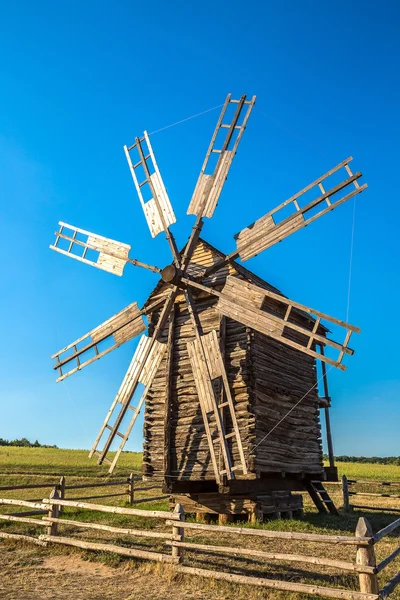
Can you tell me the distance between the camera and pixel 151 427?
1552cm

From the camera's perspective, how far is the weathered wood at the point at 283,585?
653 cm

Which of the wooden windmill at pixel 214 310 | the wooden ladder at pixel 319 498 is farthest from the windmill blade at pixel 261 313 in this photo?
the wooden ladder at pixel 319 498

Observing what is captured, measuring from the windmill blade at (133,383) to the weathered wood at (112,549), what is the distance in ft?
10.1

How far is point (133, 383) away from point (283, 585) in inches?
296

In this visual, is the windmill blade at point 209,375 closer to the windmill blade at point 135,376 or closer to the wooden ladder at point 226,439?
the wooden ladder at point 226,439

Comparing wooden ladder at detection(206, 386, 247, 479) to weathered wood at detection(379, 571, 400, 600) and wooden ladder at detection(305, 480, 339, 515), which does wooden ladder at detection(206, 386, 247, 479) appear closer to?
weathered wood at detection(379, 571, 400, 600)

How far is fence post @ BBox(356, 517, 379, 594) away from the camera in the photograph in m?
6.61

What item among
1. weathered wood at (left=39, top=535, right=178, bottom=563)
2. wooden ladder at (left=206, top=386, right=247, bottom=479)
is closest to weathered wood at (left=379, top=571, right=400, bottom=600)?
weathered wood at (left=39, top=535, right=178, bottom=563)

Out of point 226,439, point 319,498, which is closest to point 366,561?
point 226,439

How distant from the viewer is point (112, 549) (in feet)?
31.2

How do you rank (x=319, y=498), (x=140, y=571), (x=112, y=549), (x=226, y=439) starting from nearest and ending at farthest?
(x=140, y=571), (x=112, y=549), (x=226, y=439), (x=319, y=498)

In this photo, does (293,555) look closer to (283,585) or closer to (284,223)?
(283,585)

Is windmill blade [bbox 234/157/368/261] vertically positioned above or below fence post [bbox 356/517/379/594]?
above

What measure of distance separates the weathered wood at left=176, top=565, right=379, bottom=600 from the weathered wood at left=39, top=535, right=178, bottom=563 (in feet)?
1.79
